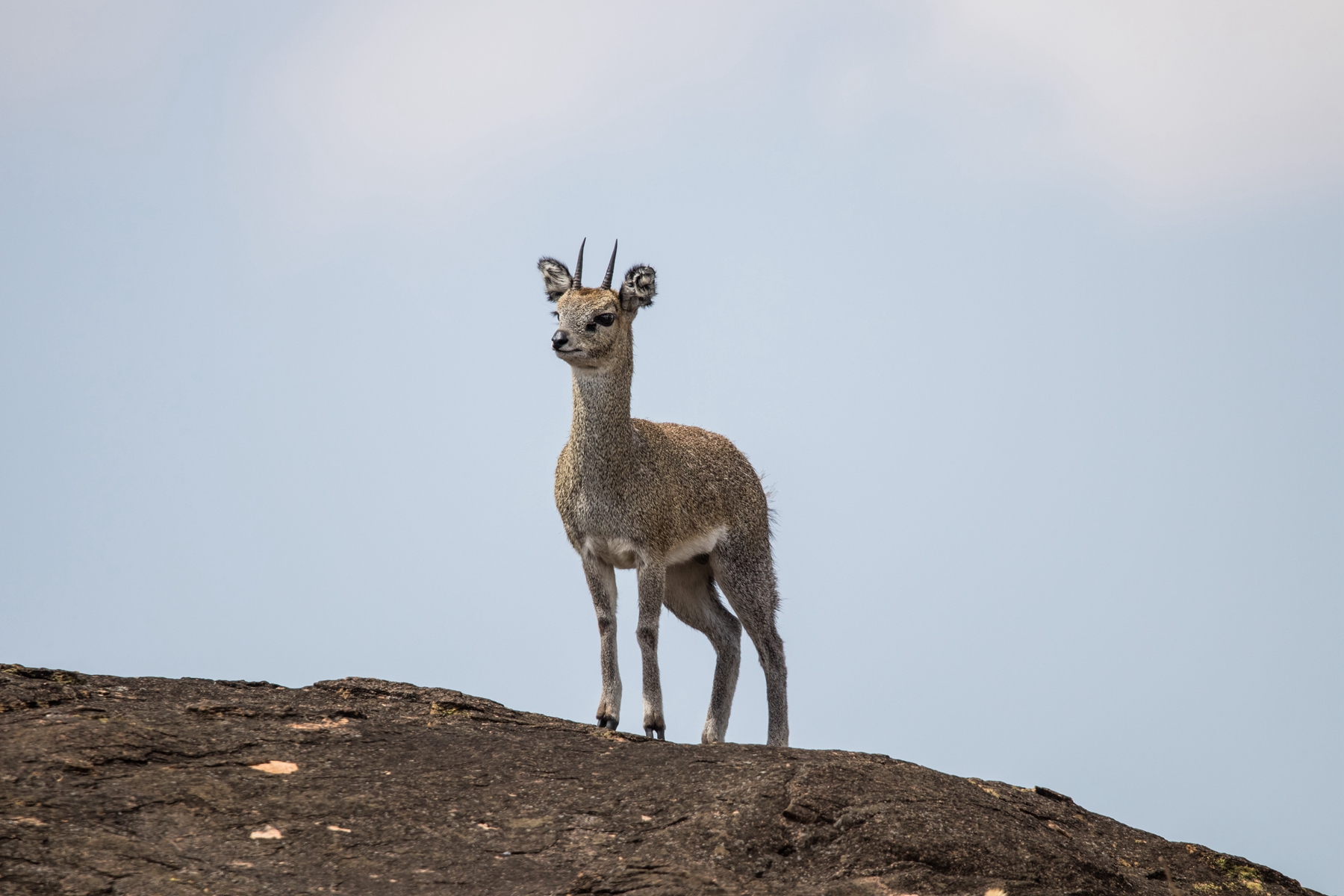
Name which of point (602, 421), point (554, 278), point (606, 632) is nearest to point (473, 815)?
point (606, 632)

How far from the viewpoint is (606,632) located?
1252cm

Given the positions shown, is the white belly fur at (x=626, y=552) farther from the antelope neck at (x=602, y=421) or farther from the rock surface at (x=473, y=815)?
the rock surface at (x=473, y=815)

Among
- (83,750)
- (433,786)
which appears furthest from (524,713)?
(83,750)

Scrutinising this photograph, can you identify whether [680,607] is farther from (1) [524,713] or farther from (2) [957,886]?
(2) [957,886]

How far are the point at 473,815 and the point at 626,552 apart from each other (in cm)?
455

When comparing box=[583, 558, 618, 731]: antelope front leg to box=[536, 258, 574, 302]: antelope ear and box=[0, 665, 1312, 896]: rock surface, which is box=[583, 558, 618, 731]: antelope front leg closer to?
box=[0, 665, 1312, 896]: rock surface

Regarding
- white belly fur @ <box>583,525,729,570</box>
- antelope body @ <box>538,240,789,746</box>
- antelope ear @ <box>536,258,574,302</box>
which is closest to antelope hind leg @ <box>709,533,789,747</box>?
antelope body @ <box>538,240,789,746</box>

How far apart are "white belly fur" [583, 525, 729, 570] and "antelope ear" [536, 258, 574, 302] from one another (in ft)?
8.38

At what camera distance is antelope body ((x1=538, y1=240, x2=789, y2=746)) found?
497 inches

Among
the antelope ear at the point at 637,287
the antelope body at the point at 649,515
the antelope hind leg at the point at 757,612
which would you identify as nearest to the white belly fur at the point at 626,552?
the antelope body at the point at 649,515

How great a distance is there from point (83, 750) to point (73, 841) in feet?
3.33

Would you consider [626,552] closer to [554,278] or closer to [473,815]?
[554,278]

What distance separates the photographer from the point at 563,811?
8.55 metres

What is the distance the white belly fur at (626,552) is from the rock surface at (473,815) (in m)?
2.71
